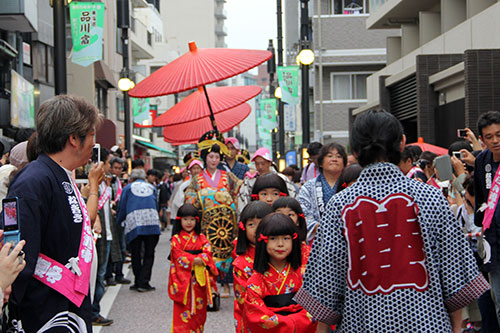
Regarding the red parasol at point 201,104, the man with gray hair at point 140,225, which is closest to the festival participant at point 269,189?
the man with gray hair at point 140,225

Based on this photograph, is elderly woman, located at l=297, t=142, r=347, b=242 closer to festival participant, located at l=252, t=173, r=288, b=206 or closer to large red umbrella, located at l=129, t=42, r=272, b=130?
festival participant, located at l=252, t=173, r=288, b=206

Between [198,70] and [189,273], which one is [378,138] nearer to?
[189,273]

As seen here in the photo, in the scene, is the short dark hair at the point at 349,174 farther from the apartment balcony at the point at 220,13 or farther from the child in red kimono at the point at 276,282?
the apartment balcony at the point at 220,13

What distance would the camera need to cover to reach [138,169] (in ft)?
42.9

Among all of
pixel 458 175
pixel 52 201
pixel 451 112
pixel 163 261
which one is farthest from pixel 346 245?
pixel 451 112

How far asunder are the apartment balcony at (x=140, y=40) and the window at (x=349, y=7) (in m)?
16.2

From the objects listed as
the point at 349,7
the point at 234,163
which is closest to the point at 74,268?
the point at 234,163

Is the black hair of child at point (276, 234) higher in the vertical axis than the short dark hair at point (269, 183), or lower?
lower

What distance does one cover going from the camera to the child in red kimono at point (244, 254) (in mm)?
5387

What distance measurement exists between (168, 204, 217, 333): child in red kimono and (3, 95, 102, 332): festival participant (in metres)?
3.75

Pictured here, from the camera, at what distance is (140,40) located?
4775cm

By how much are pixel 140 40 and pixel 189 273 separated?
41.8m

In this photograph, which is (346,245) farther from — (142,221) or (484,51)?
(484,51)

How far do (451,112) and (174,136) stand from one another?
6847 mm
